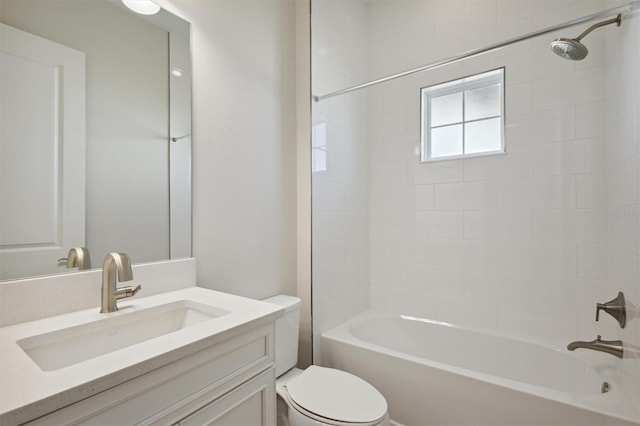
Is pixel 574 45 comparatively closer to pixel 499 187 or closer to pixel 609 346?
pixel 499 187

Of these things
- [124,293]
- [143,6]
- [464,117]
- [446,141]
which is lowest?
[124,293]

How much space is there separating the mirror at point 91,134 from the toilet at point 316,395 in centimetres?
66

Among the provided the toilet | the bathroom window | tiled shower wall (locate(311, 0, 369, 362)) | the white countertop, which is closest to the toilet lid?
the toilet

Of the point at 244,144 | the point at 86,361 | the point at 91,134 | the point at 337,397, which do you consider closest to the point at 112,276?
the point at 86,361

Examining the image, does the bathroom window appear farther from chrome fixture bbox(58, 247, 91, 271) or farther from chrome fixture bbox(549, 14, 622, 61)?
chrome fixture bbox(58, 247, 91, 271)

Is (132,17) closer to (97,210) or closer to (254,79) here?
(254,79)

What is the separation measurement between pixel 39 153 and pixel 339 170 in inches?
60.9

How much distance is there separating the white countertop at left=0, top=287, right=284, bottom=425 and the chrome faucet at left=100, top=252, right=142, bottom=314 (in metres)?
0.03

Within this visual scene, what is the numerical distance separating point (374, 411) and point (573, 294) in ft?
4.56

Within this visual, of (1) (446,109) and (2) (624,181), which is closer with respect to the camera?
(2) (624,181)

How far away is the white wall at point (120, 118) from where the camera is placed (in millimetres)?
1027

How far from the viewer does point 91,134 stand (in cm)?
105

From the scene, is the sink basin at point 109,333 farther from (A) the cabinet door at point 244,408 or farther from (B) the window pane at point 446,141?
(B) the window pane at point 446,141

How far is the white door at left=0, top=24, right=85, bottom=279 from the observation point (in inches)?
34.3
